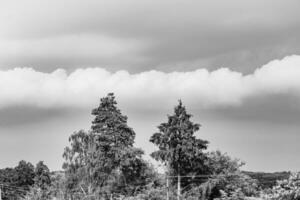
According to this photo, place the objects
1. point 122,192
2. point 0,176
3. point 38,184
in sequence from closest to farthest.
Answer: point 122,192 → point 38,184 → point 0,176

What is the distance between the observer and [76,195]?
220 ft

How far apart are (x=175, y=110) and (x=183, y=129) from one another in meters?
3.04

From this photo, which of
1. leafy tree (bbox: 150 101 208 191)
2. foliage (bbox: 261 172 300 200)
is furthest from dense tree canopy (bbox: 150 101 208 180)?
foliage (bbox: 261 172 300 200)

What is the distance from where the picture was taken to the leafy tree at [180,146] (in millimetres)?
60500

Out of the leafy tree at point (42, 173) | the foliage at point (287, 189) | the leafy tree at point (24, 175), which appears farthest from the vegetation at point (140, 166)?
the foliage at point (287, 189)

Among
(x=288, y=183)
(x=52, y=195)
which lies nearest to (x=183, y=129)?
(x=52, y=195)

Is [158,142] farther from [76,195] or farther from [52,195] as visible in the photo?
[52,195]

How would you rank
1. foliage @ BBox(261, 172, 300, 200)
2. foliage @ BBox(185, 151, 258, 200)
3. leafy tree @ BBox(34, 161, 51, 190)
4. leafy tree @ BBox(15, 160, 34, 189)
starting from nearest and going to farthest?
foliage @ BBox(261, 172, 300, 200)
foliage @ BBox(185, 151, 258, 200)
leafy tree @ BBox(34, 161, 51, 190)
leafy tree @ BBox(15, 160, 34, 189)

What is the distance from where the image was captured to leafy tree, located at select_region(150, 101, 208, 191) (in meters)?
60.5

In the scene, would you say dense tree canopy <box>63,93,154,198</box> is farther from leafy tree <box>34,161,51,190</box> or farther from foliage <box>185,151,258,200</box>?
leafy tree <box>34,161,51,190</box>

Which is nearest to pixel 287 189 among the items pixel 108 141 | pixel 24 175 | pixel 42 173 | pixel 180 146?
pixel 180 146

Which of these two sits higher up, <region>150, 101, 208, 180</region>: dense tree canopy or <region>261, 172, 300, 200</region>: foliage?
<region>150, 101, 208, 180</region>: dense tree canopy

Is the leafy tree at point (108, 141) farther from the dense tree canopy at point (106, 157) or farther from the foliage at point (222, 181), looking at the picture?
the foliage at point (222, 181)

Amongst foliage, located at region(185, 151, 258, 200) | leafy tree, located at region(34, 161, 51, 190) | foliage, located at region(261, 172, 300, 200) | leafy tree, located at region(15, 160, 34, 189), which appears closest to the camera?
foliage, located at region(261, 172, 300, 200)
